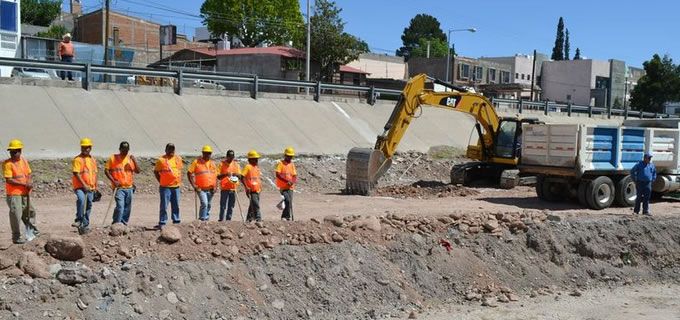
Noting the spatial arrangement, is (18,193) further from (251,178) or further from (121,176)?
(251,178)

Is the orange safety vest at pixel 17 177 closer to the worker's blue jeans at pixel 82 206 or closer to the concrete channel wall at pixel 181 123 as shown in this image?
the worker's blue jeans at pixel 82 206

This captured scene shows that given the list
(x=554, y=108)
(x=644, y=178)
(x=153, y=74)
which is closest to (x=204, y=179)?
(x=644, y=178)

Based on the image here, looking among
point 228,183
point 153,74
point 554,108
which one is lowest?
point 228,183

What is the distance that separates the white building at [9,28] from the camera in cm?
3406

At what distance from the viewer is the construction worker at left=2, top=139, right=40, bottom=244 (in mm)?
9461

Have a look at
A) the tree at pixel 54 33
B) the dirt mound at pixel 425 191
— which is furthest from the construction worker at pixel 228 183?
the tree at pixel 54 33

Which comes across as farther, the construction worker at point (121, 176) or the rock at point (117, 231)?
the construction worker at point (121, 176)

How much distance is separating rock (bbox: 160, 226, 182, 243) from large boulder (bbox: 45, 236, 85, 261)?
1146mm

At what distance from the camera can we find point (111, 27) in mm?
65500

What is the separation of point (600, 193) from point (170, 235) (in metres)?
11.8

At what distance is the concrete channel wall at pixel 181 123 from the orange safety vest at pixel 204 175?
737cm

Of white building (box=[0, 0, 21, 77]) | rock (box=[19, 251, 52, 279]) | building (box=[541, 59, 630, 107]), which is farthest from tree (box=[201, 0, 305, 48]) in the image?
rock (box=[19, 251, 52, 279])

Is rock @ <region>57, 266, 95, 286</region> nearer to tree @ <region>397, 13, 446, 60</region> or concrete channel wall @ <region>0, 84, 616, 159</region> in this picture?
concrete channel wall @ <region>0, 84, 616, 159</region>

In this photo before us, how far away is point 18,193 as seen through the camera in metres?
9.62
